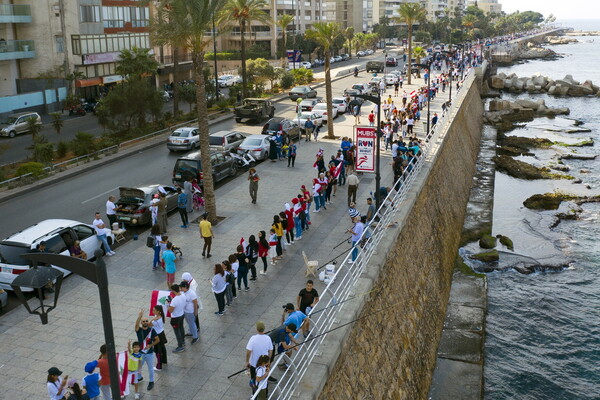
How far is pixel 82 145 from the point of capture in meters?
32.8

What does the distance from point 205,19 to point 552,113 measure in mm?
55886

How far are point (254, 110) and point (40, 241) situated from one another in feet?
93.3

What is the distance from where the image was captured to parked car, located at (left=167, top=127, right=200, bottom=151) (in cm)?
3406

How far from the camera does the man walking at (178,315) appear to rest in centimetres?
1262

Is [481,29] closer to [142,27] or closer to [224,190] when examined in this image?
[142,27]

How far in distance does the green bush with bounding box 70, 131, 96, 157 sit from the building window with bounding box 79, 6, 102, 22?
24.4 metres

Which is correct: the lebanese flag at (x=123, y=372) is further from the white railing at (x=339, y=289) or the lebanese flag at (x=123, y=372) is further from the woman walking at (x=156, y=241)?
the woman walking at (x=156, y=241)

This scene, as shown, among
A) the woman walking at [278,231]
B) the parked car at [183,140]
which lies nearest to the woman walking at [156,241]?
the woman walking at [278,231]

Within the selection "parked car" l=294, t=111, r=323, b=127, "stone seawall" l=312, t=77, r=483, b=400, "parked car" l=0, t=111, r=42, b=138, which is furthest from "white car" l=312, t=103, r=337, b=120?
"parked car" l=0, t=111, r=42, b=138

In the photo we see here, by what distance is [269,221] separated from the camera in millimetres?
21609

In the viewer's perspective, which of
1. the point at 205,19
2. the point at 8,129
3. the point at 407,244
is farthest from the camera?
the point at 8,129

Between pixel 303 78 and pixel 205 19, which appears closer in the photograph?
pixel 205 19

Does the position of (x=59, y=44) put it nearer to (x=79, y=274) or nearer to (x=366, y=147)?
(x=366, y=147)

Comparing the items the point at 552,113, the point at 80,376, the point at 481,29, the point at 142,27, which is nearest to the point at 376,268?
the point at 80,376
